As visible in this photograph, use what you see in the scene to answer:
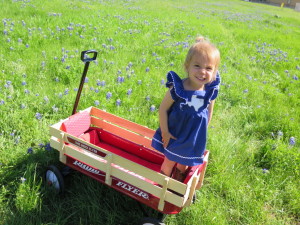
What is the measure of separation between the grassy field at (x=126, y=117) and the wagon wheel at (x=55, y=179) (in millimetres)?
93

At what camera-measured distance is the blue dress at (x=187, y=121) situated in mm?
2688

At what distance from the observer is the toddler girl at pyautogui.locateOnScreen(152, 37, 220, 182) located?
8.55 feet

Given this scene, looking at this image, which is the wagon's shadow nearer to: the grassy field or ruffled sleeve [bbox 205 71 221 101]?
the grassy field

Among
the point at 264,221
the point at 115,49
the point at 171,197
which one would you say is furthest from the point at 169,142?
the point at 115,49

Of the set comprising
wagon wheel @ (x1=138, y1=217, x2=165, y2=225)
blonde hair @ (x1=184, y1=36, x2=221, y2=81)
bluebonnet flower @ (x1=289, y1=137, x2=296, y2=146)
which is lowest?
wagon wheel @ (x1=138, y1=217, x2=165, y2=225)

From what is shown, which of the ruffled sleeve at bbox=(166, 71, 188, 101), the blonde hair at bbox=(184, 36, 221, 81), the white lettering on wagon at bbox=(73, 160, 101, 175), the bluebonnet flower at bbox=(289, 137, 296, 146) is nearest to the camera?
the blonde hair at bbox=(184, 36, 221, 81)

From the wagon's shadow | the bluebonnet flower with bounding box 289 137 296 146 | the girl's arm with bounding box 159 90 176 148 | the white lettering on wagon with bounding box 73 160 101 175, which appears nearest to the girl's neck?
the girl's arm with bounding box 159 90 176 148

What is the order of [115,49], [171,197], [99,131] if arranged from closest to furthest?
[171,197]
[99,131]
[115,49]

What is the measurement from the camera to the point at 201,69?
2.56 m

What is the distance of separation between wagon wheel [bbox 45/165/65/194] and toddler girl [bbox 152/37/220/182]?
3.76ft

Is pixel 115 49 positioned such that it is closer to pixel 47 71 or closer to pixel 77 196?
pixel 47 71

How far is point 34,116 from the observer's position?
4004mm

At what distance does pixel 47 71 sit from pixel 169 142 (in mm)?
3381

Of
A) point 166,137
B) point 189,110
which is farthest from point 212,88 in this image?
point 166,137
